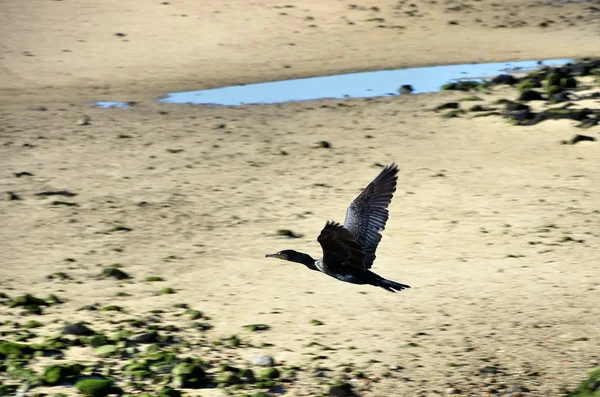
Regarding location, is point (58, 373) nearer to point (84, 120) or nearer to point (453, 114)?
point (84, 120)

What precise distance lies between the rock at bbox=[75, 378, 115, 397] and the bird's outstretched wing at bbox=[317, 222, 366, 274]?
1831 mm

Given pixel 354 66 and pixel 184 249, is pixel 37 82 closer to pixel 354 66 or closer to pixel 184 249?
pixel 354 66

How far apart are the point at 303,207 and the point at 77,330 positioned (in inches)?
180

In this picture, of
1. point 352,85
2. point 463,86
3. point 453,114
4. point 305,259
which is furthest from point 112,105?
point 305,259

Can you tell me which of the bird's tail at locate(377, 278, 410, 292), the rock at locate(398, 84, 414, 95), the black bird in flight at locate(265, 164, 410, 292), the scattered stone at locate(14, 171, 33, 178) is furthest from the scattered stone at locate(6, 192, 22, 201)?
the rock at locate(398, 84, 414, 95)

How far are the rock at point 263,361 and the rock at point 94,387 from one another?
3.90 ft

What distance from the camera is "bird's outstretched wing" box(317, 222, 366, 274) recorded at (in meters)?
7.73

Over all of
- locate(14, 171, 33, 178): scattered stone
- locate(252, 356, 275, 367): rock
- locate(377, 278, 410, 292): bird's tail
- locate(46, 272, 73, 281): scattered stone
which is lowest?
locate(252, 356, 275, 367): rock

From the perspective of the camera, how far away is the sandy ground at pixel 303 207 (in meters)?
9.00

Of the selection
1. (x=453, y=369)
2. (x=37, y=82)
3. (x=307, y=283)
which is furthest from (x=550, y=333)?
(x=37, y=82)

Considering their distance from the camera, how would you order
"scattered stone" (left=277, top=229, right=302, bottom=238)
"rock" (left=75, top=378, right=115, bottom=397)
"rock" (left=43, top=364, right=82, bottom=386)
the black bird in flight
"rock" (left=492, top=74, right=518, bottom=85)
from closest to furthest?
1. "rock" (left=75, top=378, right=115, bottom=397)
2. "rock" (left=43, top=364, right=82, bottom=386)
3. the black bird in flight
4. "scattered stone" (left=277, top=229, right=302, bottom=238)
5. "rock" (left=492, top=74, right=518, bottom=85)

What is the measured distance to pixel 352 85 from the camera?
845 inches

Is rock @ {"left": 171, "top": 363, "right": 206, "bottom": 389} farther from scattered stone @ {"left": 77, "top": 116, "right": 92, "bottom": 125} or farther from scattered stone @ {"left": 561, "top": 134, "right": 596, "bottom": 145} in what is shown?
scattered stone @ {"left": 77, "top": 116, "right": 92, "bottom": 125}

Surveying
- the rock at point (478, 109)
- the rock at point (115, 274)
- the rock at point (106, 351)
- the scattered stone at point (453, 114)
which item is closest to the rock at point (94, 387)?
the rock at point (106, 351)
